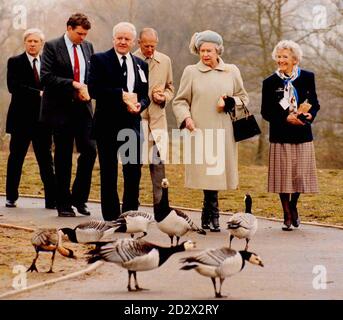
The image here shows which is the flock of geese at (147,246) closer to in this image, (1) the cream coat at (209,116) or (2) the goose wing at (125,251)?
(2) the goose wing at (125,251)

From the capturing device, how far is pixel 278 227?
12797 millimetres

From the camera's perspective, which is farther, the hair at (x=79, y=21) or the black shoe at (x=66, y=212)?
the black shoe at (x=66, y=212)

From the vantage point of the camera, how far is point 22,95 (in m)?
14.1

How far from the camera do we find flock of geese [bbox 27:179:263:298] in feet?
25.1

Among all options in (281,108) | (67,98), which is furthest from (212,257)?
(67,98)

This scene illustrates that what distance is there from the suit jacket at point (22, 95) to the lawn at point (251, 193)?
9.28 feet

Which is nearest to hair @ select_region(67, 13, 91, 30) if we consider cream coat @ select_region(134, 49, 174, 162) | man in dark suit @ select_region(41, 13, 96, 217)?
man in dark suit @ select_region(41, 13, 96, 217)

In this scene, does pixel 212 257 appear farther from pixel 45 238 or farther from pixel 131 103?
pixel 131 103

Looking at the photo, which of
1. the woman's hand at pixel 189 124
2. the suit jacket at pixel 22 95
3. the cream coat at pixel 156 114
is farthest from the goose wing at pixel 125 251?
the suit jacket at pixel 22 95

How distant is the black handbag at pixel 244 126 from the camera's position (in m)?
12.0

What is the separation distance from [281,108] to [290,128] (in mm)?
249
